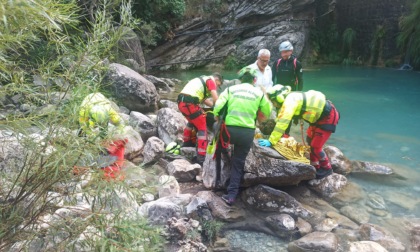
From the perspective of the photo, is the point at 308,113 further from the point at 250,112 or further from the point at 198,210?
the point at 198,210

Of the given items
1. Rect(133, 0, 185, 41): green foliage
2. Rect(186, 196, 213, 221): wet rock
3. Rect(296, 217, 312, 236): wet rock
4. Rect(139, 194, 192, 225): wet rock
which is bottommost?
Rect(296, 217, 312, 236): wet rock

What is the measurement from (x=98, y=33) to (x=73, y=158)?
0.78m

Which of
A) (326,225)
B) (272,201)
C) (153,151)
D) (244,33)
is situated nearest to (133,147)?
(153,151)

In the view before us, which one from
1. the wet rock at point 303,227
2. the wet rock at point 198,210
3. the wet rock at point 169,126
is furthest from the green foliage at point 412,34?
the wet rock at point 198,210

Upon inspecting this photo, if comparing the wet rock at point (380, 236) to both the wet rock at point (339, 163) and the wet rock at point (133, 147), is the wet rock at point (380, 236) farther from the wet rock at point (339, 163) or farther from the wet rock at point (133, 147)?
the wet rock at point (133, 147)

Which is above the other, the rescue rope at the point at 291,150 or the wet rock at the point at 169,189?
the rescue rope at the point at 291,150

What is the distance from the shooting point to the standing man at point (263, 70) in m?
5.50

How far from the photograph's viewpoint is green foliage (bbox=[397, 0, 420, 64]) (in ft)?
55.8

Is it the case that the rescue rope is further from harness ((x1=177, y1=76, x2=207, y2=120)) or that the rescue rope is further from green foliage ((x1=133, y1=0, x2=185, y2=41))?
green foliage ((x1=133, y1=0, x2=185, y2=41))

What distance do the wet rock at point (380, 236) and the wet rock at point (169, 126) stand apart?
334 centimetres

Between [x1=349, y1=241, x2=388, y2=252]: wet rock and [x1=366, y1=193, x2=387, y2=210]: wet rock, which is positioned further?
[x1=366, y1=193, x2=387, y2=210]: wet rock

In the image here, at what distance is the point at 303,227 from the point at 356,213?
934 mm

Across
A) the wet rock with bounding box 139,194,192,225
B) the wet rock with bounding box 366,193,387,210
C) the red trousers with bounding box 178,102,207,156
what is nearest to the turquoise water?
the wet rock with bounding box 366,193,387,210

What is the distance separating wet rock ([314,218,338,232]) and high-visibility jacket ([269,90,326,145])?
122cm
